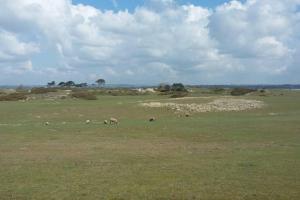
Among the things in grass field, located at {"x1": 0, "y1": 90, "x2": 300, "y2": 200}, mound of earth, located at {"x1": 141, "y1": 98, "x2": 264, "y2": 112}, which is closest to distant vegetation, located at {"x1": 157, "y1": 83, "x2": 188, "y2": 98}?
mound of earth, located at {"x1": 141, "y1": 98, "x2": 264, "y2": 112}

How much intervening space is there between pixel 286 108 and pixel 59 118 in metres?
27.3

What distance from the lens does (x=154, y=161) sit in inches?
857

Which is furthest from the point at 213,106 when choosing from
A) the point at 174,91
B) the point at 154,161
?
the point at 174,91

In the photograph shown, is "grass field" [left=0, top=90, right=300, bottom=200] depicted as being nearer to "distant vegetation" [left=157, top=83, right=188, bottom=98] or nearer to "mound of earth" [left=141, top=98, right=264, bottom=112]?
"mound of earth" [left=141, top=98, right=264, bottom=112]

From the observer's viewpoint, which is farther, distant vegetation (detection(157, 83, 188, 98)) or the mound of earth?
distant vegetation (detection(157, 83, 188, 98))

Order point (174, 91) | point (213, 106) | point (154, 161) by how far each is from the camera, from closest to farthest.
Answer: point (154, 161) < point (213, 106) < point (174, 91)

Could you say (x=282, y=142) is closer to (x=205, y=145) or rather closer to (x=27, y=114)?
(x=205, y=145)

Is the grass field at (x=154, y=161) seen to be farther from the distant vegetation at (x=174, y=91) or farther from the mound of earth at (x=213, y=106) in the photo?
the distant vegetation at (x=174, y=91)

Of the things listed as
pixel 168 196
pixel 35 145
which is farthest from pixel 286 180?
pixel 35 145

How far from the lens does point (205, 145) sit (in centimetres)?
2864

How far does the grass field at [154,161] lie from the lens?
15.3 metres

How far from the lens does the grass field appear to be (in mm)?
15336

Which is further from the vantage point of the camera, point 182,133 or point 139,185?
point 182,133

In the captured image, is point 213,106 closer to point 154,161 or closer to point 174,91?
point 154,161
